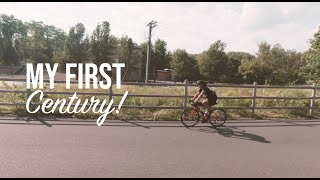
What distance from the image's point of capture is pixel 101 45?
52.3m

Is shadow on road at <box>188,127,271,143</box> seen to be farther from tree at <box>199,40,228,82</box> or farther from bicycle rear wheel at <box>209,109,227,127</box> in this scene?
tree at <box>199,40,228,82</box>

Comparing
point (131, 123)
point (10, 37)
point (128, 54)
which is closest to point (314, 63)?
point (131, 123)

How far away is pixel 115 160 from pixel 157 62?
61357 millimetres

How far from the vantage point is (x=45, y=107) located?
10.8m

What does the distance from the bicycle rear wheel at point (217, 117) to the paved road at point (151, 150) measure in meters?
0.37

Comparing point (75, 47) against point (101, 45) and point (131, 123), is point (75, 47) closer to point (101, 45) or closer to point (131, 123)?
point (101, 45)

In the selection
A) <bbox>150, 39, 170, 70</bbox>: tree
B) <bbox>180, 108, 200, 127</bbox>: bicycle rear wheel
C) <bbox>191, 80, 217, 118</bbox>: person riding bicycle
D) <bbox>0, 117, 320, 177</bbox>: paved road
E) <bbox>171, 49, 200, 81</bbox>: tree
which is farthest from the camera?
<bbox>150, 39, 170, 70</bbox>: tree

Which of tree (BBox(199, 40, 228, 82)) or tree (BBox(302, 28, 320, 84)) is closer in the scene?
tree (BBox(302, 28, 320, 84))

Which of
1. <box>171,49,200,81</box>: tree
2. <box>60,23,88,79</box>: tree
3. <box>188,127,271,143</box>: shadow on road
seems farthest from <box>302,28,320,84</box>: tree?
<box>60,23,88,79</box>: tree

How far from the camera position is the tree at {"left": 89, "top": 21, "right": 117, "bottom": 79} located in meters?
52.4

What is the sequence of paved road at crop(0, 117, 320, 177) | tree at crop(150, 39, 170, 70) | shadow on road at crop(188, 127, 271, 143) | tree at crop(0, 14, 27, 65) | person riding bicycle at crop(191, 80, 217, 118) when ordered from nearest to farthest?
1. paved road at crop(0, 117, 320, 177)
2. shadow on road at crop(188, 127, 271, 143)
3. person riding bicycle at crop(191, 80, 217, 118)
4. tree at crop(150, 39, 170, 70)
5. tree at crop(0, 14, 27, 65)

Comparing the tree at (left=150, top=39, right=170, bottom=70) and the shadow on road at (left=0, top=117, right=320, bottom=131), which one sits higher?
the tree at (left=150, top=39, right=170, bottom=70)

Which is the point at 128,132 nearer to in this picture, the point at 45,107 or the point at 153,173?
the point at 153,173

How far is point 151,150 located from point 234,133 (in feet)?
10.8
